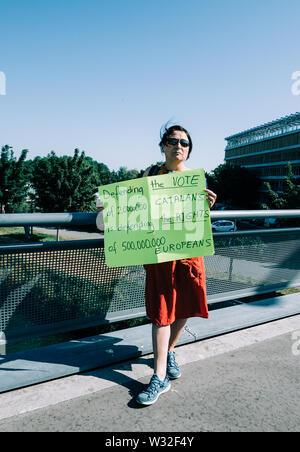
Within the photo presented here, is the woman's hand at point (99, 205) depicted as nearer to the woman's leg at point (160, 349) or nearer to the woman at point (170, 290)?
the woman at point (170, 290)

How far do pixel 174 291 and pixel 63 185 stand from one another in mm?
39689

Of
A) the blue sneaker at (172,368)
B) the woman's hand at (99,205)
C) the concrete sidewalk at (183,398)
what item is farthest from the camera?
the blue sneaker at (172,368)

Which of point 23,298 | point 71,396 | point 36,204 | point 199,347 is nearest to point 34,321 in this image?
point 23,298

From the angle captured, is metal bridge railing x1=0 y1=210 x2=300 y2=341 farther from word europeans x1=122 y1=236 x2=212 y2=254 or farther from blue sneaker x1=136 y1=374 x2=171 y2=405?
blue sneaker x1=136 y1=374 x2=171 y2=405

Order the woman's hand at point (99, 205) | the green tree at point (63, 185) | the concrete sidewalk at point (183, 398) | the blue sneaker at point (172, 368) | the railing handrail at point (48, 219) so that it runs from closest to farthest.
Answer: the concrete sidewalk at point (183, 398) < the railing handrail at point (48, 219) < the woman's hand at point (99, 205) < the blue sneaker at point (172, 368) < the green tree at point (63, 185)

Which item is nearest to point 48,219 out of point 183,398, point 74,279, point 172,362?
point 74,279

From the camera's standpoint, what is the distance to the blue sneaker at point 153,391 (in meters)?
2.09

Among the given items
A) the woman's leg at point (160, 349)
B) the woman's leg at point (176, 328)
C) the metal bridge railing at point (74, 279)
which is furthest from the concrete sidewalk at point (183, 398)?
the metal bridge railing at point (74, 279)

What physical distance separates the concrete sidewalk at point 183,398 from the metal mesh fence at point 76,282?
1.47ft

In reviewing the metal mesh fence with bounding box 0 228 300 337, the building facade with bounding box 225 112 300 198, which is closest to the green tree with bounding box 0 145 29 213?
the metal mesh fence with bounding box 0 228 300 337

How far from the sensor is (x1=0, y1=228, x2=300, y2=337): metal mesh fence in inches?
92.9

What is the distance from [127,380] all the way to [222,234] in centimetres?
164

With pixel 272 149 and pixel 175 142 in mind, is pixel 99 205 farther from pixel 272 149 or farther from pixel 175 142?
pixel 272 149
